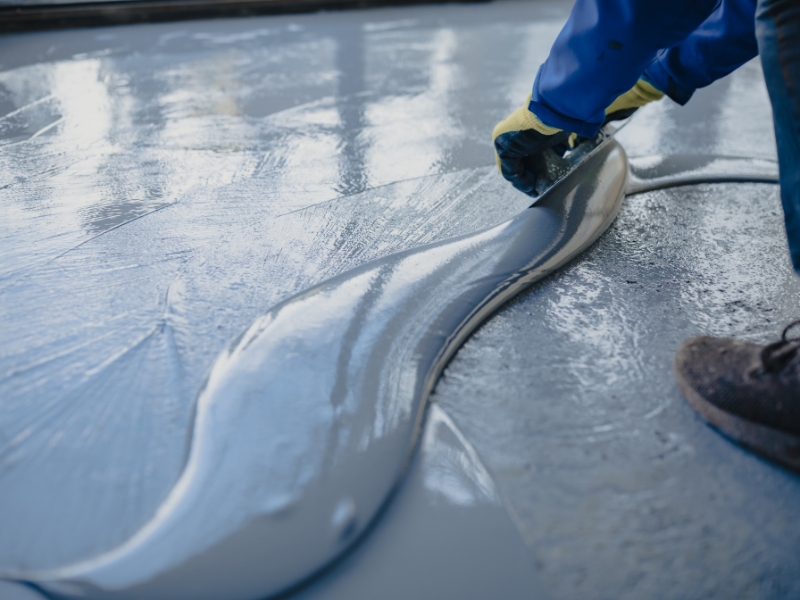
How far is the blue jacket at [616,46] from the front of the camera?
1.11m

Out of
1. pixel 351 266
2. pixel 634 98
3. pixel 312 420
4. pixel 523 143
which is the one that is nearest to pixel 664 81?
pixel 634 98

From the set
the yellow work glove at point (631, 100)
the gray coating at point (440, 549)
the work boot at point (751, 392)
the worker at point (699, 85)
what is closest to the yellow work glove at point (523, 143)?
the worker at point (699, 85)

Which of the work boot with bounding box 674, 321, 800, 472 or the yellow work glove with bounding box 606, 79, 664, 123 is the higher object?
the yellow work glove with bounding box 606, 79, 664, 123

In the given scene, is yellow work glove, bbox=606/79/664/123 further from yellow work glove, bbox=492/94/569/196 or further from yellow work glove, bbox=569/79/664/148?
yellow work glove, bbox=492/94/569/196

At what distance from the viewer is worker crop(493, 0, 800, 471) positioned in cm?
90

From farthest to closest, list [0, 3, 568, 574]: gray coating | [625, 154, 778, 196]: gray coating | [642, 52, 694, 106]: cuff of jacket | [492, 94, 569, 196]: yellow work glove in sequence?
[625, 154, 778, 196]: gray coating
[642, 52, 694, 106]: cuff of jacket
[492, 94, 569, 196]: yellow work glove
[0, 3, 568, 574]: gray coating

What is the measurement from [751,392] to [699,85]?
1.07 m

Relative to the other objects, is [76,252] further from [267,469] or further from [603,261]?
[603,261]

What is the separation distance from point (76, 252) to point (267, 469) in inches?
32.8

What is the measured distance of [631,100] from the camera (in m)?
1.71

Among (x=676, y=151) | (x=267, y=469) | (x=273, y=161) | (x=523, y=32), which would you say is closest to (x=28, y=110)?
(x=273, y=161)

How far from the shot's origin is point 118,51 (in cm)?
315

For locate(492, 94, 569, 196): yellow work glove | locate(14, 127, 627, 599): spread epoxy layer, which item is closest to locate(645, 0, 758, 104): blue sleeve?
locate(492, 94, 569, 196): yellow work glove

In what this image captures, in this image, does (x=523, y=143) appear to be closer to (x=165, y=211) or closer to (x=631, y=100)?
(x=631, y=100)
